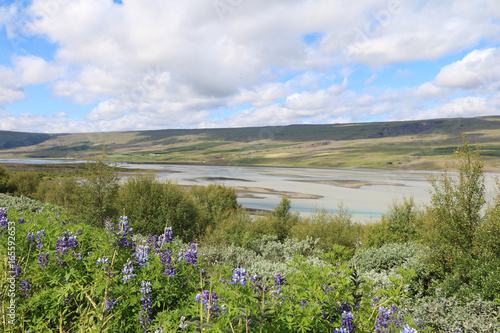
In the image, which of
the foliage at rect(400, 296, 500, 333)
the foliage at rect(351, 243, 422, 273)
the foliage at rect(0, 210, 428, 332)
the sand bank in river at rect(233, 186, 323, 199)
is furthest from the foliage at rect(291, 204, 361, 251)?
the sand bank in river at rect(233, 186, 323, 199)

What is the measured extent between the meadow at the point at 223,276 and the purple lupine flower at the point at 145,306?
0.05 ft

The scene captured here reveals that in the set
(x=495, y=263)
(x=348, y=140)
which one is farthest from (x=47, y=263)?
(x=348, y=140)

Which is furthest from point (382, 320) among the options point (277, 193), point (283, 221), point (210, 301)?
point (277, 193)

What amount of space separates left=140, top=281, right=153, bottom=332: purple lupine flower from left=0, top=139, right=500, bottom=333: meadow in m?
0.01

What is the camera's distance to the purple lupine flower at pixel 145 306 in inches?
100

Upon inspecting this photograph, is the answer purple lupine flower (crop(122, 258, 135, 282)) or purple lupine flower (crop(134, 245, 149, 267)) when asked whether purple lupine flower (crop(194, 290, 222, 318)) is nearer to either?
purple lupine flower (crop(122, 258, 135, 282))

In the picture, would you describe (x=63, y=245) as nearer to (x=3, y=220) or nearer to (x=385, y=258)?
(x=3, y=220)

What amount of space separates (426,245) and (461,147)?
3.88m

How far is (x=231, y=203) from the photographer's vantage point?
78.3 ft

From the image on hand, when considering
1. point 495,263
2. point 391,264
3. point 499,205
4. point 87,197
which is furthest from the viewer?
point 87,197

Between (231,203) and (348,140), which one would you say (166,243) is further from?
(348,140)

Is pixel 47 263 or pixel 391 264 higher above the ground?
pixel 47 263

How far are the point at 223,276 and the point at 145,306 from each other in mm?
813

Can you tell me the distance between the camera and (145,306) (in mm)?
2633
